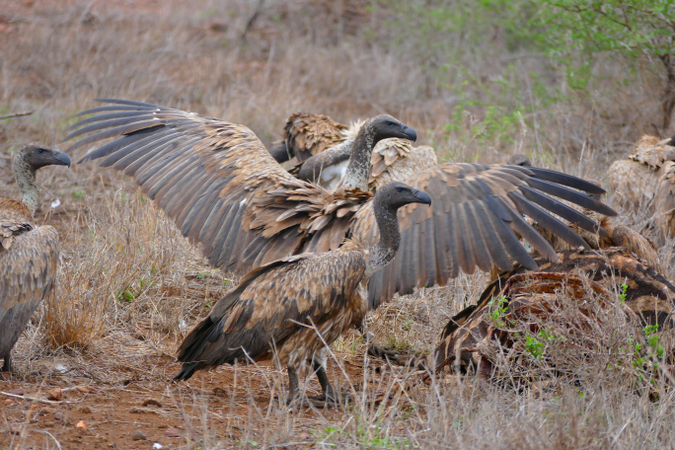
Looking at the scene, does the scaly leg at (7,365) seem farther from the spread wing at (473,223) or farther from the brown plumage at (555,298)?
the brown plumage at (555,298)

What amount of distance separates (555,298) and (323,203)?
4.93 feet

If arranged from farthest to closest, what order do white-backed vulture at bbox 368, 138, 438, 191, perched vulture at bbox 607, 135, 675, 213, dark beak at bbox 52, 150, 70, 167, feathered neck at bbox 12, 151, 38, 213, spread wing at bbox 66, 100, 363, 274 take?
perched vulture at bbox 607, 135, 675, 213
white-backed vulture at bbox 368, 138, 438, 191
dark beak at bbox 52, 150, 70, 167
feathered neck at bbox 12, 151, 38, 213
spread wing at bbox 66, 100, 363, 274

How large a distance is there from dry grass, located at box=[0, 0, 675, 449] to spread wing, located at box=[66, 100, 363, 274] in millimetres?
605

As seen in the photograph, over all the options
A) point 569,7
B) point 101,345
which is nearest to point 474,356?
point 101,345

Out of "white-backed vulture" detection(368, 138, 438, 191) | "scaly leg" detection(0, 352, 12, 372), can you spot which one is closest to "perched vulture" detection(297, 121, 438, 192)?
"white-backed vulture" detection(368, 138, 438, 191)

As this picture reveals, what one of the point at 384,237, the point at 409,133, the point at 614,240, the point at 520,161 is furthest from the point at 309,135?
the point at 384,237

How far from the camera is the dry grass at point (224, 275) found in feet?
10.4

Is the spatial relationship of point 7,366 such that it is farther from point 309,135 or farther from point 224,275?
point 309,135

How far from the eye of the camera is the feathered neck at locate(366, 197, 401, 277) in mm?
3881

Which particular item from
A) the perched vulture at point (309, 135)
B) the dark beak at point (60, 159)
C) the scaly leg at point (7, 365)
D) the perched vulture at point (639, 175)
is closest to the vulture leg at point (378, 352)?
the scaly leg at point (7, 365)

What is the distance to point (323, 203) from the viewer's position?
15.0 ft

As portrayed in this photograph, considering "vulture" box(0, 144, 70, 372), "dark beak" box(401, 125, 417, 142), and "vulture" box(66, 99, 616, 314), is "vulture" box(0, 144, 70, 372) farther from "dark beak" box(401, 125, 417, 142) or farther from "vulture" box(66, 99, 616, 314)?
"dark beak" box(401, 125, 417, 142)

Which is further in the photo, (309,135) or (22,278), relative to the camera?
(309,135)

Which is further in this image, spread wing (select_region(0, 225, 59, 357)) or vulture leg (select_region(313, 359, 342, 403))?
vulture leg (select_region(313, 359, 342, 403))
